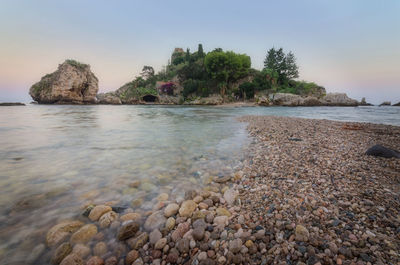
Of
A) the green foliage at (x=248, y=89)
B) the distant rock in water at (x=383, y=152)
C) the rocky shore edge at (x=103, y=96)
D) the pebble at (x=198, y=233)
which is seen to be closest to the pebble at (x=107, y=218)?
the pebble at (x=198, y=233)

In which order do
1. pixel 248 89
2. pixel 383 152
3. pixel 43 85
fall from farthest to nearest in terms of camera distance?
1. pixel 248 89
2. pixel 43 85
3. pixel 383 152

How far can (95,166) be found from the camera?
3.19 m

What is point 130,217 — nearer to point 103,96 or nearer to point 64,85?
point 64,85

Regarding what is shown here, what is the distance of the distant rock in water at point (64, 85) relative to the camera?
44.7m

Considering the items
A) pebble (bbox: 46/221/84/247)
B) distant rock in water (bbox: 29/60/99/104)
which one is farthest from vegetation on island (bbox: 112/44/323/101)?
pebble (bbox: 46/221/84/247)

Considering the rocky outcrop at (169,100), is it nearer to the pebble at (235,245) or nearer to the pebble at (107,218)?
the pebble at (107,218)

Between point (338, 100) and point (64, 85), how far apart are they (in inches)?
2881

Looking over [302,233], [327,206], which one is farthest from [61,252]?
[327,206]

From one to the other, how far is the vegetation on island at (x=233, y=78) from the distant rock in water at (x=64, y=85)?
466 inches

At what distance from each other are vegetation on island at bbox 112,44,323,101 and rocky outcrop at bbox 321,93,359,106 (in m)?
5.52

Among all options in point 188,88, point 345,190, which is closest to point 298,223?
point 345,190

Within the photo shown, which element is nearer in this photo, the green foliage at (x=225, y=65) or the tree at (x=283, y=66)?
the green foliage at (x=225, y=65)

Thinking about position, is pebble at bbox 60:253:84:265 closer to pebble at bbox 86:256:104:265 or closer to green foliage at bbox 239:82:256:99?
pebble at bbox 86:256:104:265

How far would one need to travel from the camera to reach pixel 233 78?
167 feet
